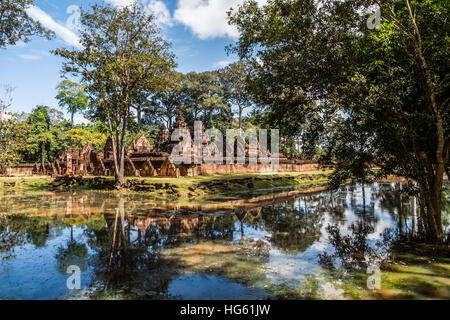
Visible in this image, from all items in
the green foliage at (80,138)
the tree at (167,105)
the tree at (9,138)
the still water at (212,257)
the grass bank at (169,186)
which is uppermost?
the tree at (167,105)

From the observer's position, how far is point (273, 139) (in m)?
45.7

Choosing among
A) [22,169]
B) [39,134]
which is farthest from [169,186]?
[39,134]

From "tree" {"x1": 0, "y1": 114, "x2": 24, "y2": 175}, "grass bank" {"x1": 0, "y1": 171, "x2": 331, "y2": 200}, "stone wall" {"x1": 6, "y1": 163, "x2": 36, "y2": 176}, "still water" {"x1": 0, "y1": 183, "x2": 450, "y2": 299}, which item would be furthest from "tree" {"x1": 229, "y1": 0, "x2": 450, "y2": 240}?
"stone wall" {"x1": 6, "y1": 163, "x2": 36, "y2": 176}

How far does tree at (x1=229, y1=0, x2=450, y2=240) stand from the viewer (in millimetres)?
7641

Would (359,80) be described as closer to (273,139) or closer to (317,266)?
(317,266)

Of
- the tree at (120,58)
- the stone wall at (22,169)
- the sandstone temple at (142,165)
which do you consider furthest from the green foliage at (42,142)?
the tree at (120,58)

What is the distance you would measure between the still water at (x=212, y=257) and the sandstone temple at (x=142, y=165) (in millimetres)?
14530

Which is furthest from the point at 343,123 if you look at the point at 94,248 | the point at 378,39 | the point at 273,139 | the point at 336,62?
the point at 273,139

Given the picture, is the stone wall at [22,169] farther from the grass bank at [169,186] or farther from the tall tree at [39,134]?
the grass bank at [169,186]

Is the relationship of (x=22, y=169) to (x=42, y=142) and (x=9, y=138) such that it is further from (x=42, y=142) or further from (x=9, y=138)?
(x=9, y=138)

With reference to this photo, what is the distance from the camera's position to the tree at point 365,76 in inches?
301

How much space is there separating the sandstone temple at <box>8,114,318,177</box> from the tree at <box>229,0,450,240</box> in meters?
16.6

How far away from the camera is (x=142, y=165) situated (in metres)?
29.6

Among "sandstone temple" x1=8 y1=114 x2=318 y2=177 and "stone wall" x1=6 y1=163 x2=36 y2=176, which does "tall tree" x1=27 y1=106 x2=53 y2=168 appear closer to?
"stone wall" x1=6 y1=163 x2=36 y2=176
